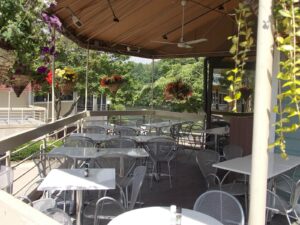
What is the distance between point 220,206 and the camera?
2.60 metres

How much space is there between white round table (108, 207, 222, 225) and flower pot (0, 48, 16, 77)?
1.74 metres

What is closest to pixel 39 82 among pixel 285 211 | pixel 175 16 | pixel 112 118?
pixel 285 211

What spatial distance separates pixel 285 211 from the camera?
2.98 meters

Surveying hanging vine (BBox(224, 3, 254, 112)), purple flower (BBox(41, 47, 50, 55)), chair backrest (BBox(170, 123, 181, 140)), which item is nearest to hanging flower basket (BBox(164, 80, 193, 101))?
chair backrest (BBox(170, 123, 181, 140))

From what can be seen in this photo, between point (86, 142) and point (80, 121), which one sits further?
point (80, 121)

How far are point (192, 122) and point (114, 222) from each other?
6.90m

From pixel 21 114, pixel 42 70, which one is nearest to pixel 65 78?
pixel 42 70

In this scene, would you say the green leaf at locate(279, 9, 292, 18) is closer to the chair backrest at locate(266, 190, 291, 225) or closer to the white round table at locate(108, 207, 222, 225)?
the white round table at locate(108, 207, 222, 225)

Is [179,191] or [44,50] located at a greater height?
[44,50]

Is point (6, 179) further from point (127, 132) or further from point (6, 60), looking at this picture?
point (127, 132)

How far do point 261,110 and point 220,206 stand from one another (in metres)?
1.50

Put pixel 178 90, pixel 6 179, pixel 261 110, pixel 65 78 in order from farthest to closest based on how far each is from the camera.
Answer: pixel 178 90 < pixel 65 78 < pixel 6 179 < pixel 261 110

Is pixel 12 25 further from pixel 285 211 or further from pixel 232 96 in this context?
pixel 285 211

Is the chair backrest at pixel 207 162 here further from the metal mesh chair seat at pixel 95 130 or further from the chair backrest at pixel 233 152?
the metal mesh chair seat at pixel 95 130
